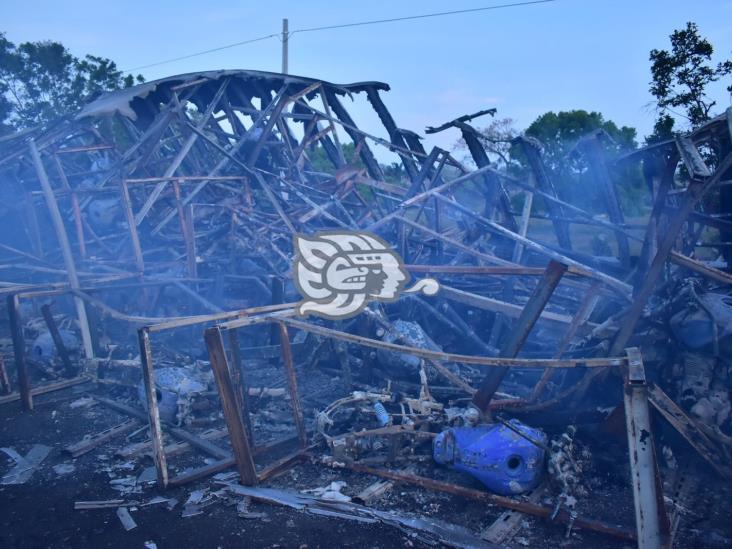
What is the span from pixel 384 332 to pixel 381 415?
1.71 metres

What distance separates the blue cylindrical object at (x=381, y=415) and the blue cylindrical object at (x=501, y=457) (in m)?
0.66

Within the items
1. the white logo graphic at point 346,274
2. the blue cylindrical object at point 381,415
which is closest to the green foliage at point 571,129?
the white logo graphic at point 346,274

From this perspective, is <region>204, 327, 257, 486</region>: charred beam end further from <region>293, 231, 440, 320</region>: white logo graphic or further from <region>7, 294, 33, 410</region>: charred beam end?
<region>7, 294, 33, 410</region>: charred beam end

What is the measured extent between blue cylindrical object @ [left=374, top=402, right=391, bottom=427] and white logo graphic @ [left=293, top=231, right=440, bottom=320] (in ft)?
6.43

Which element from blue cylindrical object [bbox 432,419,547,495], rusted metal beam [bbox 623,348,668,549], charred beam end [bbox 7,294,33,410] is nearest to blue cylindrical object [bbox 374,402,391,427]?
blue cylindrical object [bbox 432,419,547,495]

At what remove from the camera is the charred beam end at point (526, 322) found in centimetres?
356

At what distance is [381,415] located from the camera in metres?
4.41

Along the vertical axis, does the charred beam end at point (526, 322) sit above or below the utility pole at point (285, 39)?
below

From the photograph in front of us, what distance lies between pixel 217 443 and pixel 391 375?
81.4 inches

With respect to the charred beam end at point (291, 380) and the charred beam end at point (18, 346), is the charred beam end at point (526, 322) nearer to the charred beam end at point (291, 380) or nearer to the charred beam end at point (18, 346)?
the charred beam end at point (291, 380)

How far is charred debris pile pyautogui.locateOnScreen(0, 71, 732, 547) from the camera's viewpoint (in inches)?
145

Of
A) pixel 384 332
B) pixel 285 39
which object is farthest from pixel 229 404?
pixel 285 39

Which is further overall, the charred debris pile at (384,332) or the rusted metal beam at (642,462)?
the charred debris pile at (384,332)

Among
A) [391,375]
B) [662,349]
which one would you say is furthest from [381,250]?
[662,349]
